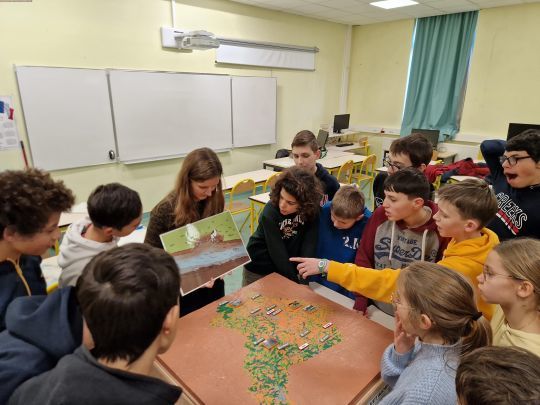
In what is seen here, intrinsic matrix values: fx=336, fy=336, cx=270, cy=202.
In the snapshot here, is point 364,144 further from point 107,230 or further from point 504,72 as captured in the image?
point 107,230

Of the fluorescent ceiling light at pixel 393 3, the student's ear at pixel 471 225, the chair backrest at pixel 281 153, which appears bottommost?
the chair backrest at pixel 281 153

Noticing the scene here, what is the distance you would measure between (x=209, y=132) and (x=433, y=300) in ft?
16.9

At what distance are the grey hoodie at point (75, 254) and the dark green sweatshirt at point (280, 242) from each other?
78 centimetres

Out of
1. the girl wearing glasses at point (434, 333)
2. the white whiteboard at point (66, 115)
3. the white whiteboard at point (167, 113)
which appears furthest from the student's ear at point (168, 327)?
the white whiteboard at point (167, 113)

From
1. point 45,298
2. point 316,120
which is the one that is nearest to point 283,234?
point 45,298

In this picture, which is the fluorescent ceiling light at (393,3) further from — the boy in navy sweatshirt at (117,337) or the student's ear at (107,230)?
the boy in navy sweatshirt at (117,337)

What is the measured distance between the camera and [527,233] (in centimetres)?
179

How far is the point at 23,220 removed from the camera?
96cm

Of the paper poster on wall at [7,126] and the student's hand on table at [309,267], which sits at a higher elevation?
the paper poster on wall at [7,126]

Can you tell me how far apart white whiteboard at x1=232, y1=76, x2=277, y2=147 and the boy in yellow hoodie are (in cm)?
490

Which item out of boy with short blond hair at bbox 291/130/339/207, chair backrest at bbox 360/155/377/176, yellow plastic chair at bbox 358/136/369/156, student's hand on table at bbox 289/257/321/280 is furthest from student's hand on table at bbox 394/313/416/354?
yellow plastic chair at bbox 358/136/369/156

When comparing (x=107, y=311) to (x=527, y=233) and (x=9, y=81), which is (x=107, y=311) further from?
(x=9, y=81)

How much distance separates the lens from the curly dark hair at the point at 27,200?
0.94 meters

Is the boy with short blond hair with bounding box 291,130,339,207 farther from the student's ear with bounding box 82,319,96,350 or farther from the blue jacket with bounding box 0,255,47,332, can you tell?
the student's ear with bounding box 82,319,96,350
